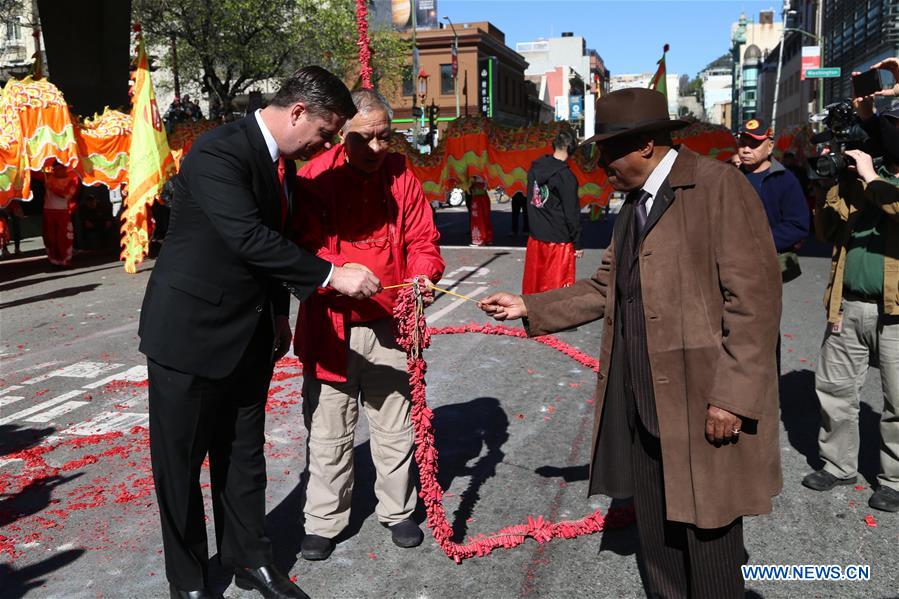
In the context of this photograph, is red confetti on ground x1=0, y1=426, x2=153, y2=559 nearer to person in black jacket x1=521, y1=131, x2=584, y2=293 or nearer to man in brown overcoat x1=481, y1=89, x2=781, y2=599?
man in brown overcoat x1=481, y1=89, x2=781, y2=599

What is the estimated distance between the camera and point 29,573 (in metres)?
3.72

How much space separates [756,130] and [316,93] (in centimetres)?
351

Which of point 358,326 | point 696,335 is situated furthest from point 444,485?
point 696,335

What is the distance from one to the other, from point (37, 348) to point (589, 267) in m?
9.45

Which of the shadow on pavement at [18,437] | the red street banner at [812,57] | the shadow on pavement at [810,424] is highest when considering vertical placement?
the red street banner at [812,57]

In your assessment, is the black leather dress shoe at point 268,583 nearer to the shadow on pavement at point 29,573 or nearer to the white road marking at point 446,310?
the shadow on pavement at point 29,573

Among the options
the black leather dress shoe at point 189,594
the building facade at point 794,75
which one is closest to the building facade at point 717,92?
the building facade at point 794,75

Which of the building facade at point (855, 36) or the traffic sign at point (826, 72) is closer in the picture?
the traffic sign at point (826, 72)

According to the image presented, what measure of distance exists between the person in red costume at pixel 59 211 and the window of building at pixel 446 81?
185 ft

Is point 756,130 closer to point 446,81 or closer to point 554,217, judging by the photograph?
point 554,217

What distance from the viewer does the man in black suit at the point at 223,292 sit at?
3090mm

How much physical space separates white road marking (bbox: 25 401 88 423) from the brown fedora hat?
5.24 meters

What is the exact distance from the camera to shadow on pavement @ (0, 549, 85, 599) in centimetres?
357

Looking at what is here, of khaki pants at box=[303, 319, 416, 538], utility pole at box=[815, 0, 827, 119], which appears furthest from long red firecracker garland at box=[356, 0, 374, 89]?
utility pole at box=[815, 0, 827, 119]
